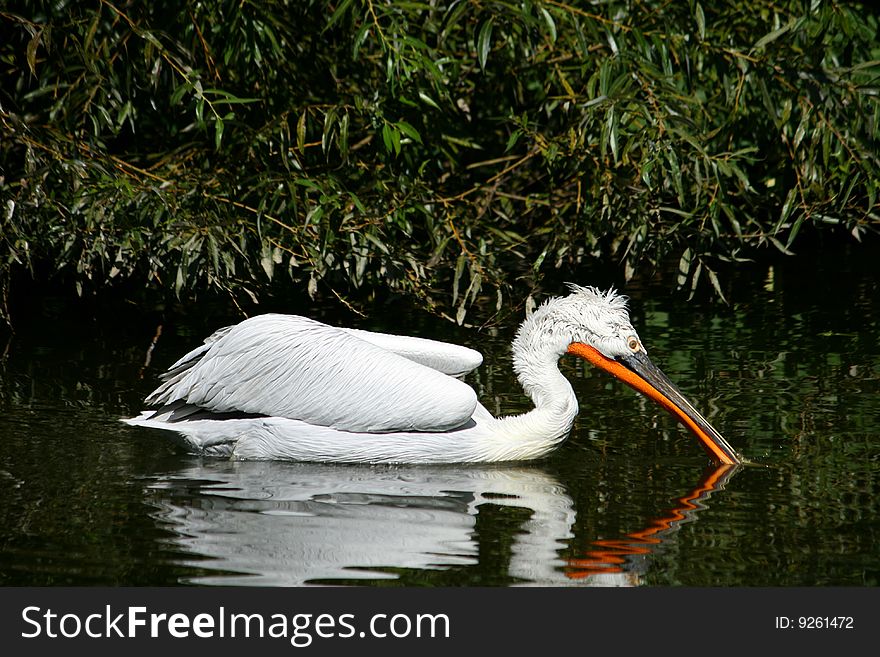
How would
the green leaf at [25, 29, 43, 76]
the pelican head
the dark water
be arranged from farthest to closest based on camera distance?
the green leaf at [25, 29, 43, 76] → the pelican head → the dark water

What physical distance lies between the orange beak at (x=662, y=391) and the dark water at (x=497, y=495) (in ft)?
0.33

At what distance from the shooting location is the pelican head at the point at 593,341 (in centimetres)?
514

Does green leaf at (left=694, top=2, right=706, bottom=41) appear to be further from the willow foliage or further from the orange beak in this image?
the orange beak

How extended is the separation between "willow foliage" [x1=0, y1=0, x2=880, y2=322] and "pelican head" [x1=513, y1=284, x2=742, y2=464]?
3.40ft

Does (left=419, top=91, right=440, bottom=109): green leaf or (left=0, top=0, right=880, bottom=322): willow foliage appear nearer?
(left=0, top=0, right=880, bottom=322): willow foliage

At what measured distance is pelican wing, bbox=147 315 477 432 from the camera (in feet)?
16.3

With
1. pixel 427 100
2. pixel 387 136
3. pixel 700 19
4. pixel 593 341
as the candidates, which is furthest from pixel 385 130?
pixel 593 341

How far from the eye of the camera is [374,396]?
197 inches

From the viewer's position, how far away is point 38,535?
4078 millimetres

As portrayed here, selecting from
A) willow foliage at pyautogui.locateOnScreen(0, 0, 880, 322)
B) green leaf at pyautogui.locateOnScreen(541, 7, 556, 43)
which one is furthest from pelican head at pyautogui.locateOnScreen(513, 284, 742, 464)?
green leaf at pyautogui.locateOnScreen(541, 7, 556, 43)

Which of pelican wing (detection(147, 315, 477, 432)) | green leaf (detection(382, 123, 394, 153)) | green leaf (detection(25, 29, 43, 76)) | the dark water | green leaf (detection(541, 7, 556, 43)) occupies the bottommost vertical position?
the dark water

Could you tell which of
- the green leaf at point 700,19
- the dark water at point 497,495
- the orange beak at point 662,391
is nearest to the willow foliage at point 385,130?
the green leaf at point 700,19

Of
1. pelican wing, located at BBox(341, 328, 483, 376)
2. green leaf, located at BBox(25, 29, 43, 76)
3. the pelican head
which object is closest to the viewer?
the pelican head

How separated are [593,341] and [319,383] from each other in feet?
3.52
